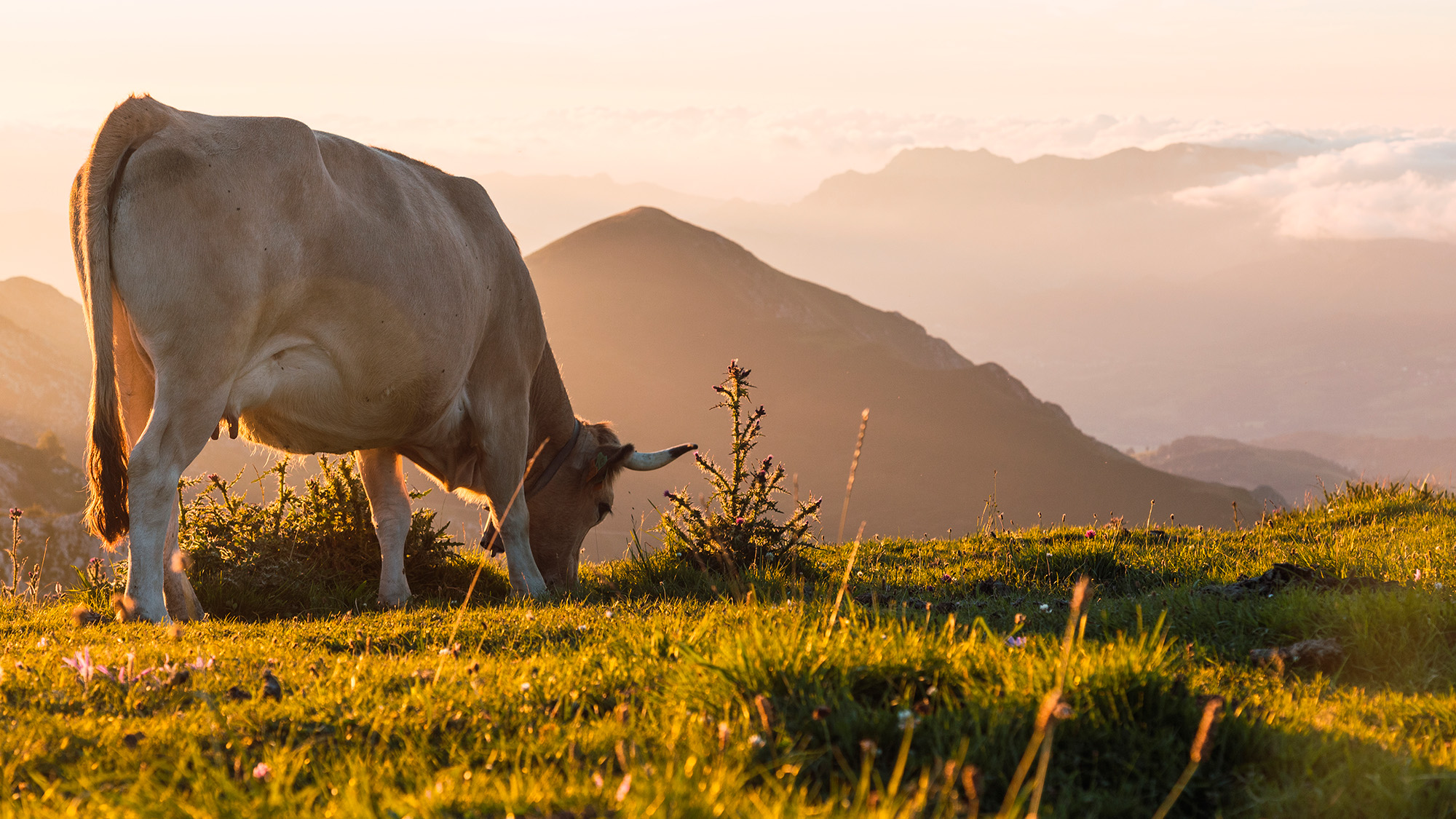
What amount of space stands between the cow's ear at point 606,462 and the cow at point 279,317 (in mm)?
1027

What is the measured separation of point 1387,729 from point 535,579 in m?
5.98

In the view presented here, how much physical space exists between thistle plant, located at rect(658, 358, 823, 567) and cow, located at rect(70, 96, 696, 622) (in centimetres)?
132

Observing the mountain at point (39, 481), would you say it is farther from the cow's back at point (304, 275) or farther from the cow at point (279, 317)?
the cow's back at point (304, 275)

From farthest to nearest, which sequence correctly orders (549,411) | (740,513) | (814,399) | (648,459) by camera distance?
(814,399)
(549,411)
(648,459)
(740,513)

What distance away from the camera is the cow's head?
8586mm

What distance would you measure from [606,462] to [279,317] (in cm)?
365

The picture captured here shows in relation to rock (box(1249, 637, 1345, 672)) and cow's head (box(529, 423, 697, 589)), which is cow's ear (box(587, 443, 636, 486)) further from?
rock (box(1249, 637, 1345, 672))

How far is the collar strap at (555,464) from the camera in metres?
8.66

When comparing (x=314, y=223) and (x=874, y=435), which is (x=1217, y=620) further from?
(x=874, y=435)

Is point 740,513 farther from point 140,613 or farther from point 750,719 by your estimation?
point 750,719

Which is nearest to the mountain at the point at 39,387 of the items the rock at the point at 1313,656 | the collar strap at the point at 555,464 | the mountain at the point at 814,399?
the mountain at the point at 814,399

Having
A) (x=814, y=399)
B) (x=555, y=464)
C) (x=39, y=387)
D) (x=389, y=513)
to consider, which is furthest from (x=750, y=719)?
(x=39, y=387)

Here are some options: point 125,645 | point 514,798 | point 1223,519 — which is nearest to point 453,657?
point 125,645

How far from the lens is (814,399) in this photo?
495ft
